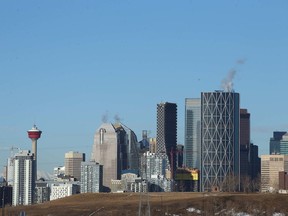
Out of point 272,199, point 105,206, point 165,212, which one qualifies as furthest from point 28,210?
point 272,199

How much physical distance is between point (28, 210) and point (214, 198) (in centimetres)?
3565

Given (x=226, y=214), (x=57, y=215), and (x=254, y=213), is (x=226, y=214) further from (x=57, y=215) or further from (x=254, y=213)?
(x=57, y=215)

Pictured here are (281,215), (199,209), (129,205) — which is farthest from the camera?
(129,205)

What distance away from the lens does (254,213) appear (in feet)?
490

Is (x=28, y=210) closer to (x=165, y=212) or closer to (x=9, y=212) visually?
(x=9, y=212)

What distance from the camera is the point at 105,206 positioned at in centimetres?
16688

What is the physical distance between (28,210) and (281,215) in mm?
51754

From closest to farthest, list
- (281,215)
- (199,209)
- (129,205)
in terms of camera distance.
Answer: (281,215)
(199,209)
(129,205)

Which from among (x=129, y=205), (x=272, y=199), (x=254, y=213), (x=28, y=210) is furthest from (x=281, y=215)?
(x=28, y=210)

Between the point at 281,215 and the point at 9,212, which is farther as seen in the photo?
the point at 9,212

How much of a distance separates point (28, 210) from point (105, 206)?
16.6 meters

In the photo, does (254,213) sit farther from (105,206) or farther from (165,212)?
(105,206)

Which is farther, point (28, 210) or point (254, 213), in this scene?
point (28, 210)

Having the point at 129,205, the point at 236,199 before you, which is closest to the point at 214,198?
the point at 236,199
